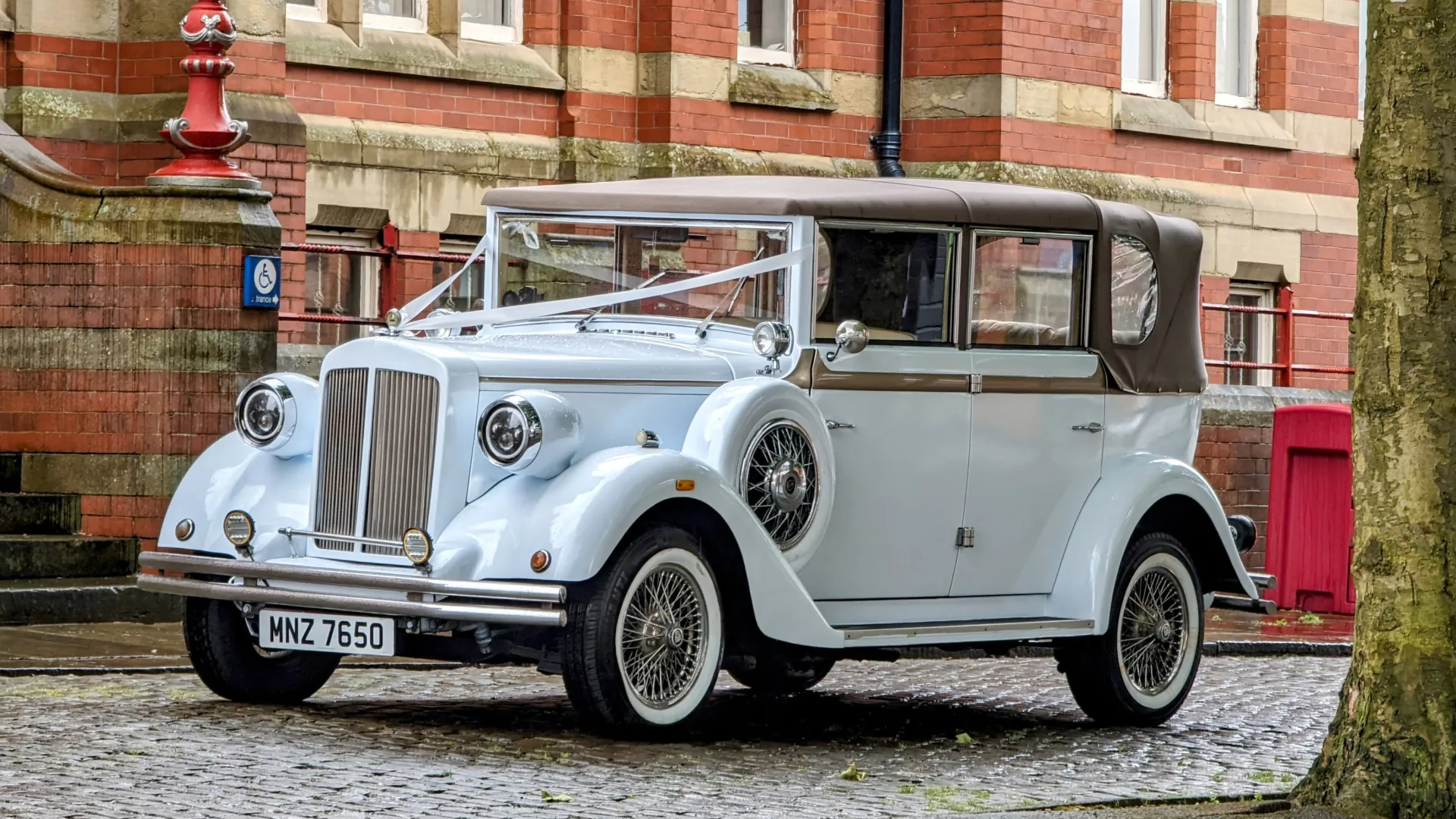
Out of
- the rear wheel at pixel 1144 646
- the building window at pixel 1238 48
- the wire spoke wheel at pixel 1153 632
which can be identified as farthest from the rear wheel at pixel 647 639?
the building window at pixel 1238 48

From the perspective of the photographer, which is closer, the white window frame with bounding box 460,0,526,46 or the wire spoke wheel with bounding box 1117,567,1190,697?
the wire spoke wheel with bounding box 1117,567,1190,697

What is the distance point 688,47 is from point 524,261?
874cm

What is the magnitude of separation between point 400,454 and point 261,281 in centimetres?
452

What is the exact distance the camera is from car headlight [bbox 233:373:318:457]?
931 cm

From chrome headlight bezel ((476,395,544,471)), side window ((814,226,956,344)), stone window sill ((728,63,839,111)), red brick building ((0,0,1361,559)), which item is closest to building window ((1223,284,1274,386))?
red brick building ((0,0,1361,559))

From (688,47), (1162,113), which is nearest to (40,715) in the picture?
(688,47)

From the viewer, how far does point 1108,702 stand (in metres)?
10.1

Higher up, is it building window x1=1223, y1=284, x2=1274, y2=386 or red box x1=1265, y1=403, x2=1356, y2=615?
building window x1=1223, y1=284, x2=1274, y2=386

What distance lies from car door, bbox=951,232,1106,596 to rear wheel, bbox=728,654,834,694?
69 cm

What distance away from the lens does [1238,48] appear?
22844 millimetres

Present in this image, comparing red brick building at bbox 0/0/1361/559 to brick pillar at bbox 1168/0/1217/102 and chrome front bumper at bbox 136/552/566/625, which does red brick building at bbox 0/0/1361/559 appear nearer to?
brick pillar at bbox 1168/0/1217/102

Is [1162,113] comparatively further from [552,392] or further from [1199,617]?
[552,392]

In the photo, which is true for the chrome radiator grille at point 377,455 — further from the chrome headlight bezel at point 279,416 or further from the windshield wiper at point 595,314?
the windshield wiper at point 595,314

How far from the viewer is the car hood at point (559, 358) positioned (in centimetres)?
874
